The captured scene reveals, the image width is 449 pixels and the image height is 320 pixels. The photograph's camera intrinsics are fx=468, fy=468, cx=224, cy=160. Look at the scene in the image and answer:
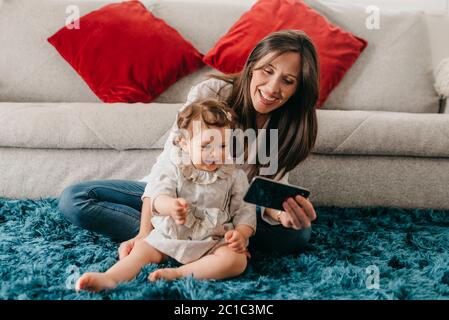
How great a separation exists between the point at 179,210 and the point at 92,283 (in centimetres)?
22

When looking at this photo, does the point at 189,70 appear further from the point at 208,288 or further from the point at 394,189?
the point at 208,288

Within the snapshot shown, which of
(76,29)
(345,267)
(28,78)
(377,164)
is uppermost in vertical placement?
(76,29)

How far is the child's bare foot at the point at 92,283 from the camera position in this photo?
92 cm

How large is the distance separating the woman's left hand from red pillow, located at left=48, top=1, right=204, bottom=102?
102 centimetres

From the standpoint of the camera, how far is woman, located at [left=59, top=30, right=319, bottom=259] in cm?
117

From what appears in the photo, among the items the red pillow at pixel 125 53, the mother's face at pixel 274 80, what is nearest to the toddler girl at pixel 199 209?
→ the mother's face at pixel 274 80

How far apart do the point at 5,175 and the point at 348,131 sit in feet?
A: 3.84

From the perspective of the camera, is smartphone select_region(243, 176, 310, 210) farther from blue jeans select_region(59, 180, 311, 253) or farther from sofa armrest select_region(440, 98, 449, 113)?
sofa armrest select_region(440, 98, 449, 113)

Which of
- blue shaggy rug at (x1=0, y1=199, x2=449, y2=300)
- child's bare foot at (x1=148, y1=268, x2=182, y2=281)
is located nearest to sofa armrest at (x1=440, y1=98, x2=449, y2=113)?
blue shaggy rug at (x1=0, y1=199, x2=449, y2=300)

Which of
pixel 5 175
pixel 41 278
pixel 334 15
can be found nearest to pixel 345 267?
pixel 41 278

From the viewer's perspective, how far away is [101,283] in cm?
93

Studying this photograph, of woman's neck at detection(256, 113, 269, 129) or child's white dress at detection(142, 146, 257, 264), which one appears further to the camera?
woman's neck at detection(256, 113, 269, 129)

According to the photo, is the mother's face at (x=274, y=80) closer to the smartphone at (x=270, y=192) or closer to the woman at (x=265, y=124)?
the woman at (x=265, y=124)

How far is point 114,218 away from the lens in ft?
4.05
